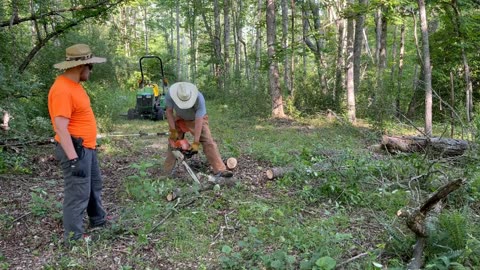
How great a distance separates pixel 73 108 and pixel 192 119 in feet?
7.79

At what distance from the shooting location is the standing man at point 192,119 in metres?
5.74

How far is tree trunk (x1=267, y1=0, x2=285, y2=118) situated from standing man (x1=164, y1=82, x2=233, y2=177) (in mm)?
6333

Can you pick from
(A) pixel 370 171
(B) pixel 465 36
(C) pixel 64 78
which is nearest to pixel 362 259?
(A) pixel 370 171

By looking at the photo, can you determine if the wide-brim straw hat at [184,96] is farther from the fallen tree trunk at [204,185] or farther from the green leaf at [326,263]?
the green leaf at [326,263]

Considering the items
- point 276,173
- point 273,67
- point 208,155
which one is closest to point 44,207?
point 208,155

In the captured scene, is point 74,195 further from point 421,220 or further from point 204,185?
point 421,220

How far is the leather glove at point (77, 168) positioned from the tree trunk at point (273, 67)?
28.3 ft

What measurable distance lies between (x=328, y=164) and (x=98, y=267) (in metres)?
3.46

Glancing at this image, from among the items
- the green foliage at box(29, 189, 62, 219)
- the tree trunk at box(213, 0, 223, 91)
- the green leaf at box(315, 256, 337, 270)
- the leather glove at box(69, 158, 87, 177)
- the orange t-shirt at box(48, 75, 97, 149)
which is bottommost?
the green leaf at box(315, 256, 337, 270)

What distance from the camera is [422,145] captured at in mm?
7391

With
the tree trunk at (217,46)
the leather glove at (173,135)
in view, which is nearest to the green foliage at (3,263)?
the leather glove at (173,135)

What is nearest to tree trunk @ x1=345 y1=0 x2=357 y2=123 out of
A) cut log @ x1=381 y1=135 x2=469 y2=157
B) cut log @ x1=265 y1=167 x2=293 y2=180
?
cut log @ x1=381 y1=135 x2=469 y2=157

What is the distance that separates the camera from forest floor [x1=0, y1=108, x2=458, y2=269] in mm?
3656

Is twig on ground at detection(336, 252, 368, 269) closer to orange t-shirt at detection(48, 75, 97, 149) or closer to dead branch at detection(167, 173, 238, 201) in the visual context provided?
dead branch at detection(167, 173, 238, 201)
